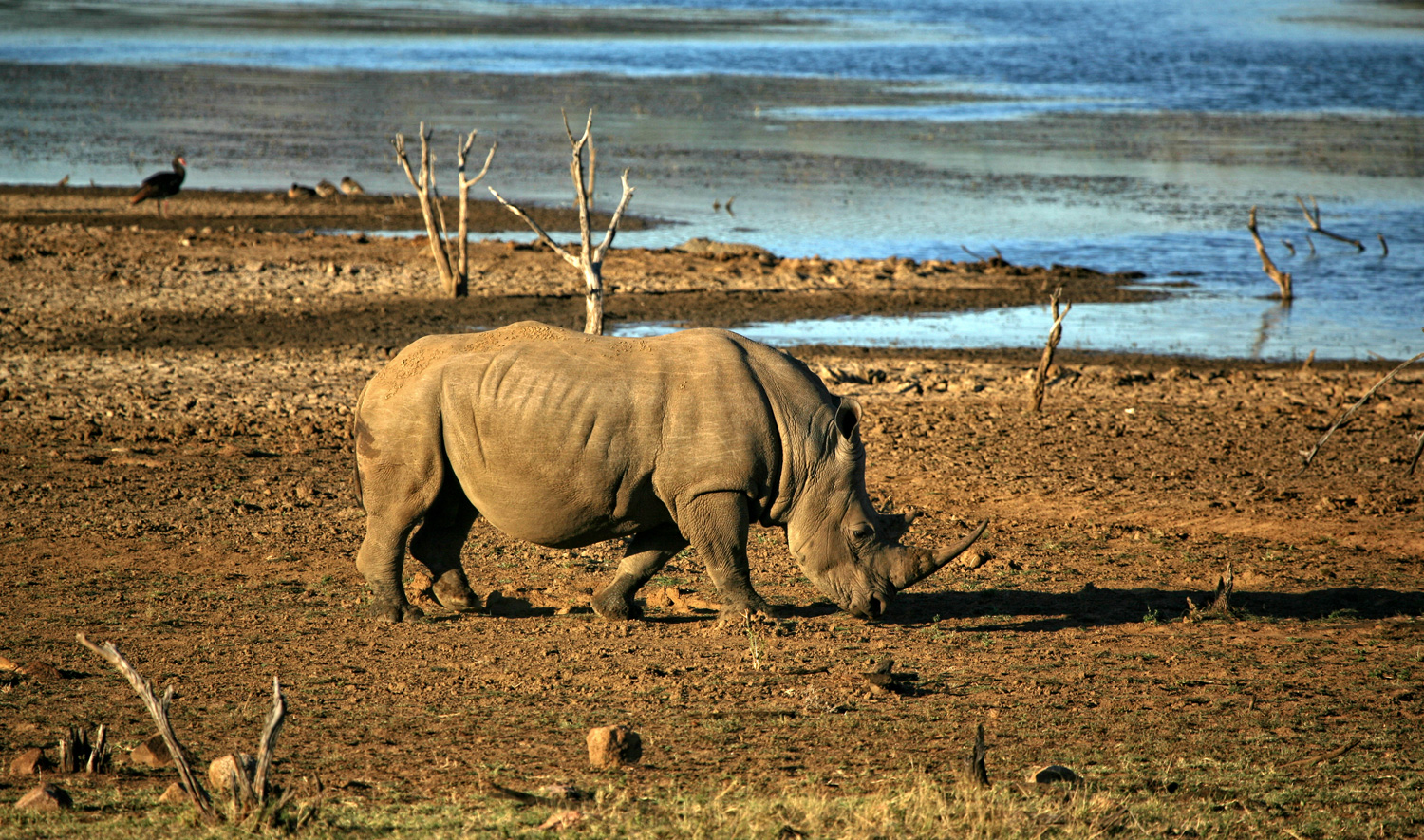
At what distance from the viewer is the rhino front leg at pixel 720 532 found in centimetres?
795

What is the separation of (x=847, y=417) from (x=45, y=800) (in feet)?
14.4

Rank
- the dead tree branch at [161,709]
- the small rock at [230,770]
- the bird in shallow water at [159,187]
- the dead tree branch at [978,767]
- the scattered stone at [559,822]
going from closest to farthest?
the dead tree branch at [161,709]
the small rock at [230,770]
the scattered stone at [559,822]
the dead tree branch at [978,767]
the bird in shallow water at [159,187]

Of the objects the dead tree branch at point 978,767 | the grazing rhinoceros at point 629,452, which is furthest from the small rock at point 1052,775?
the grazing rhinoceros at point 629,452

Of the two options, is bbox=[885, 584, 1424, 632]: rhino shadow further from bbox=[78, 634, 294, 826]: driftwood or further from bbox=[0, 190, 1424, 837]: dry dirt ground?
bbox=[78, 634, 294, 826]: driftwood

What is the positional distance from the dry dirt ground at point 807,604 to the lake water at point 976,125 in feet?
16.7

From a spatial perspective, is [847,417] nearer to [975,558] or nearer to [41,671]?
[975,558]

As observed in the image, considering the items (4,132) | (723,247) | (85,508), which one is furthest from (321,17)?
(85,508)

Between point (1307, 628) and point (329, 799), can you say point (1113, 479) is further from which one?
point (329, 799)

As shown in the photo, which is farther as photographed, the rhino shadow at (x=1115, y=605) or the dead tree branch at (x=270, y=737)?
the rhino shadow at (x=1115, y=605)

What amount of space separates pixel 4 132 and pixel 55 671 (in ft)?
115

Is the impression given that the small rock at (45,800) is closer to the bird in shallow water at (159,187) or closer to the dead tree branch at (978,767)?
the dead tree branch at (978,767)

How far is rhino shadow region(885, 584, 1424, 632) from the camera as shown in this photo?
28.8ft

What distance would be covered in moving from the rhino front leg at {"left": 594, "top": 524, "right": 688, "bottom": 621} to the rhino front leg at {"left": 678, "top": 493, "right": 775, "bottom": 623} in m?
0.39

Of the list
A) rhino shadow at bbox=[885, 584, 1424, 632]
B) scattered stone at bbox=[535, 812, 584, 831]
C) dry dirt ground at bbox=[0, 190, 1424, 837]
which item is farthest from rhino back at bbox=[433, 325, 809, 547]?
scattered stone at bbox=[535, 812, 584, 831]
